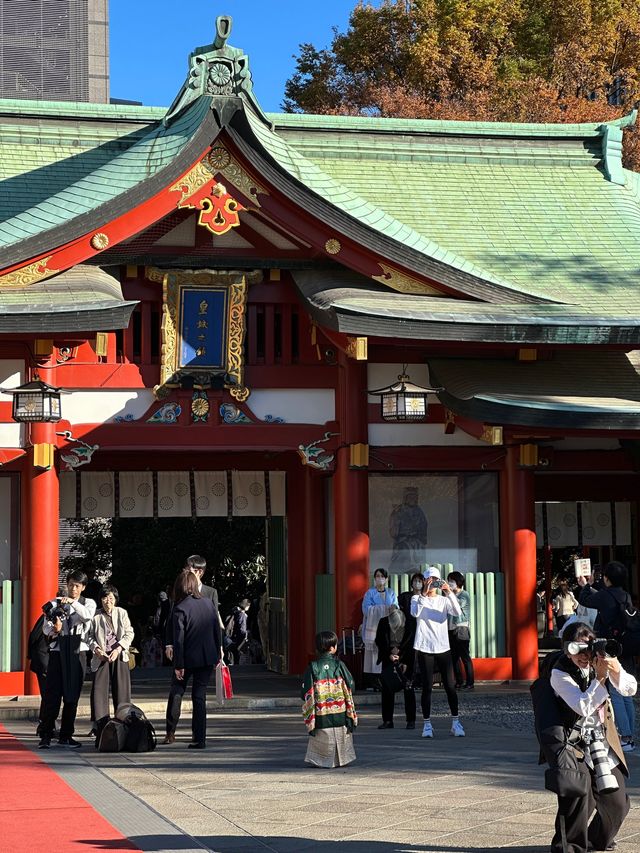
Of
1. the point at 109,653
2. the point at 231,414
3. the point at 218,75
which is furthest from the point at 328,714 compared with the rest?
the point at 218,75

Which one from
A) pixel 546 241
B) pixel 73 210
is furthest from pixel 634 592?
pixel 73 210

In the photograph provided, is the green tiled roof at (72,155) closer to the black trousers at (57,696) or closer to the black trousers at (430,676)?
the black trousers at (57,696)

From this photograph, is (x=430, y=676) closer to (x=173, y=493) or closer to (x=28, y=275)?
(x=173, y=493)

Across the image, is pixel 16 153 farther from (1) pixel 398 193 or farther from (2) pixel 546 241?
(2) pixel 546 241

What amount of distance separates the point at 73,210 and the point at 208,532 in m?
15.9

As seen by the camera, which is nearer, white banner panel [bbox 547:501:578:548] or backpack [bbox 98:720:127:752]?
backpack [bbox 98:720:127:752]

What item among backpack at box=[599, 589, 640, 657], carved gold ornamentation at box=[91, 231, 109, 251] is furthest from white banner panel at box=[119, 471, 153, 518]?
backpack at box=[599, 589, 640, 657]

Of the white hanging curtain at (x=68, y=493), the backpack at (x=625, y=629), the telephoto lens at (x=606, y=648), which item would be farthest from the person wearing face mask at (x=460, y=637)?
the telephoto lens at (x=606, y=648)

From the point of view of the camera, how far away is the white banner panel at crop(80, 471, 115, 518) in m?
18.9

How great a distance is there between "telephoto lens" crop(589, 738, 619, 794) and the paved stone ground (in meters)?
0.48

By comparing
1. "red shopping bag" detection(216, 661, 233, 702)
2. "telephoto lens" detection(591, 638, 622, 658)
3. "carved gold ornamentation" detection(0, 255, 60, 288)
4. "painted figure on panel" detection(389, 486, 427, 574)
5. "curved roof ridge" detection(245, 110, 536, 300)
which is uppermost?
"curved roof ridge" detection(245, 110, 536, 300)

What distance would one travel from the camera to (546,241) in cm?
2002

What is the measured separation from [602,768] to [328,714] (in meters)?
3.78

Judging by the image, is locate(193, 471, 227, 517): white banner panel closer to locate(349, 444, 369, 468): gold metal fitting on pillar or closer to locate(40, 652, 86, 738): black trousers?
locate(349, 444, 369, 468): gold metal fitting on pillar
